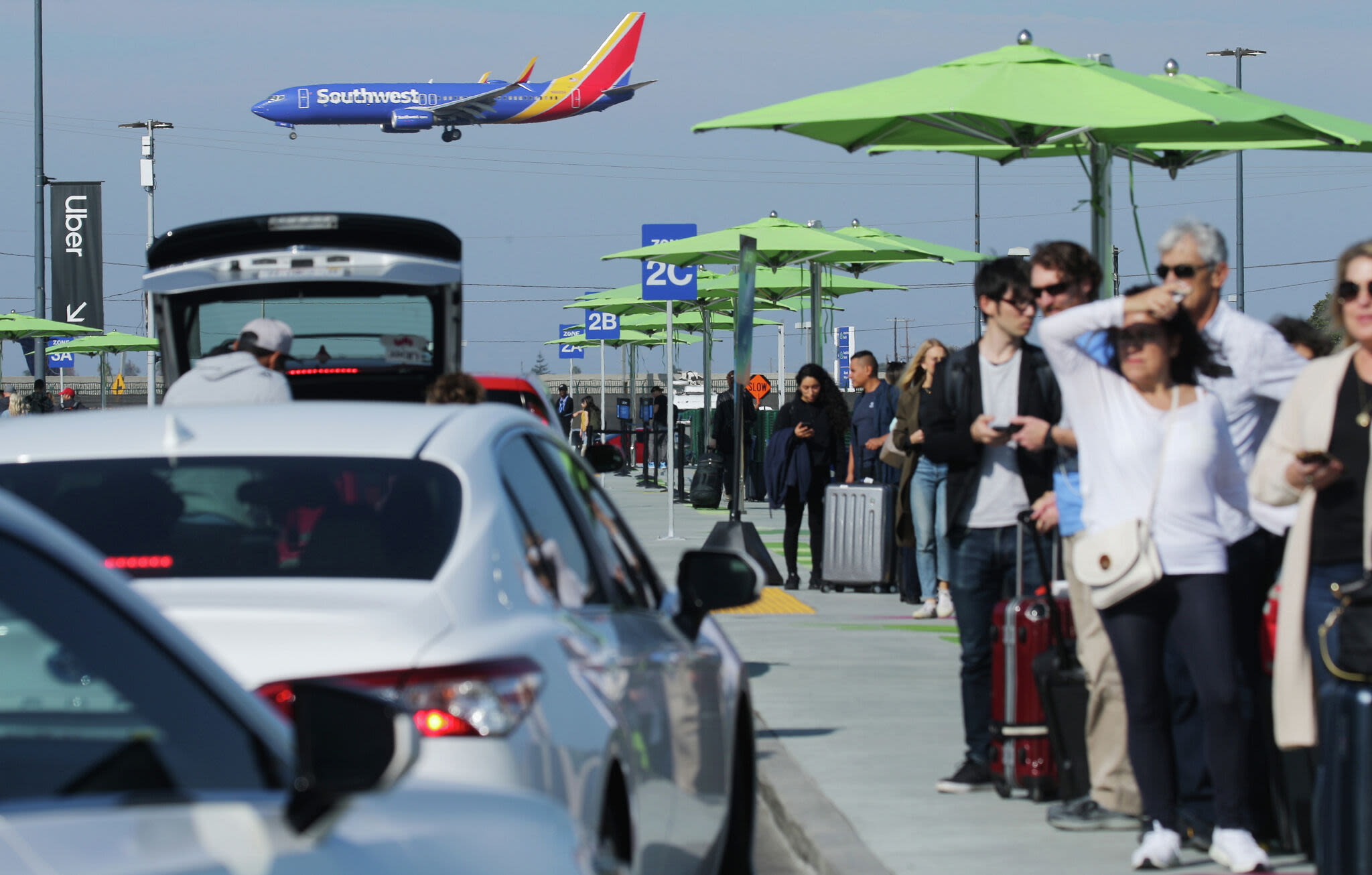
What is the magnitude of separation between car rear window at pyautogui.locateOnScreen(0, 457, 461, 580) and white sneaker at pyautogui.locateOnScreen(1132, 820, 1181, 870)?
9.48 feet

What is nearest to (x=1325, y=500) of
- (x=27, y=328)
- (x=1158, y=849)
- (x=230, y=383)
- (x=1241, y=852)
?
(x=1241, y=852)

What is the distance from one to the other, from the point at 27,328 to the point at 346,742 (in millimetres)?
34725

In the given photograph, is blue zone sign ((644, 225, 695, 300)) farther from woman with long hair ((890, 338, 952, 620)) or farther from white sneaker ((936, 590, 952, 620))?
white sneaker ((936, 590, 952, 620))

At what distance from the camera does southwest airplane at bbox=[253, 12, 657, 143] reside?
72.9m

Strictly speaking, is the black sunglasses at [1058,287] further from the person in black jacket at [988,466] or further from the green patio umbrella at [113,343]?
the green patio umbrella at [113,343]

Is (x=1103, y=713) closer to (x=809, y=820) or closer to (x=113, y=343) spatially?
(x=809, y=820)

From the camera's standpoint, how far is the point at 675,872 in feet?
13.5

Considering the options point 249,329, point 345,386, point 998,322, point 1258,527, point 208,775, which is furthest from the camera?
point 345,386

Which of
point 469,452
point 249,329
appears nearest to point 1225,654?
point 469,452

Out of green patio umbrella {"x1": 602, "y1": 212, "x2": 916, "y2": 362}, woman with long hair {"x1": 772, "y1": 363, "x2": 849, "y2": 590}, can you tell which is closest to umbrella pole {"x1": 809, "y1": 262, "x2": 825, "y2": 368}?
green patio umbrella {"x1": 602, "y1": 212, "x2": 916, "y2": 362}

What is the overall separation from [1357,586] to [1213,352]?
1.60 meters

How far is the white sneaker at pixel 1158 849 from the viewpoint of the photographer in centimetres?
Result: 550

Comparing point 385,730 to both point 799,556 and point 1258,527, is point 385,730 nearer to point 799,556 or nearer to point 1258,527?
point 1258,527

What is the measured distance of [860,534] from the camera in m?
14.4
